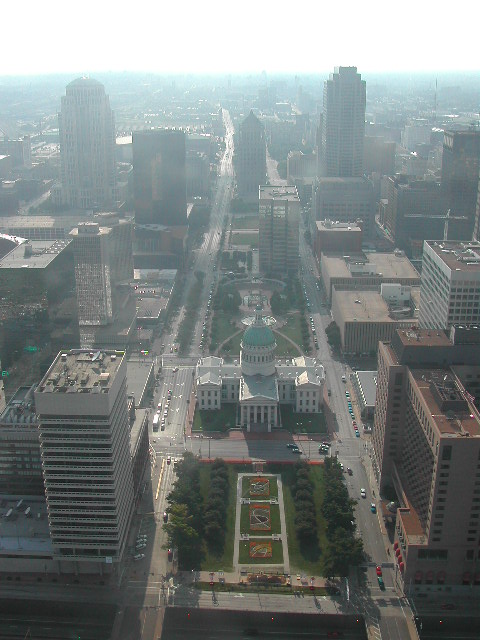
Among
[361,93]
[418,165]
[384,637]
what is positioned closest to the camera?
[384,637]

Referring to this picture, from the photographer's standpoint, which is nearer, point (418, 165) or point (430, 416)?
point (430, 416)

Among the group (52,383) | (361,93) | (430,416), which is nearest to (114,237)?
(52,383)

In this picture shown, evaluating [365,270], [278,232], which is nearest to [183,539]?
[365,270]

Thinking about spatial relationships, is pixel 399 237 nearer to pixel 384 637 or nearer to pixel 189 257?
pixel 189 257

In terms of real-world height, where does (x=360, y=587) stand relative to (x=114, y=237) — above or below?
below

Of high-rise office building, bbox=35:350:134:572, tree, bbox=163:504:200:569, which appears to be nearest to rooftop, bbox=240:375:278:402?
tree, bbox=163:504:200:569

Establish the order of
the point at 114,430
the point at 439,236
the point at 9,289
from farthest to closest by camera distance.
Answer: the point at 439,236 < the point at 9,289 < the point at 114,430

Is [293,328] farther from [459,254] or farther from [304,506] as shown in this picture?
[304,506]
